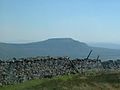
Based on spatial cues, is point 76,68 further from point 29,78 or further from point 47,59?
point 29,78

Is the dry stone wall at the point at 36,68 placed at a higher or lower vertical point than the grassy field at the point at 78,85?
higher

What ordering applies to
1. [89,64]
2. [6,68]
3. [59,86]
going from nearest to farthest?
1. [59,86]
2. [6,68]
3. [89,64]

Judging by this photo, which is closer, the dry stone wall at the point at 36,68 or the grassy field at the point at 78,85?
the grassy field at the point at 78,85

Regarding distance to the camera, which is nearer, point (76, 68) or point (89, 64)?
point (76, 68)

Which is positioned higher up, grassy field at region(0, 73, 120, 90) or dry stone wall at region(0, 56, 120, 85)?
dry stone wall at region(0, 56, 120, 85)

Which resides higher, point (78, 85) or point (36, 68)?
point (36, 68)

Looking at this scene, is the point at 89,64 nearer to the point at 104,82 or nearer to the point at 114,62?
the point at 114,62

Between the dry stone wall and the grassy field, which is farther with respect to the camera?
the dry stone wall

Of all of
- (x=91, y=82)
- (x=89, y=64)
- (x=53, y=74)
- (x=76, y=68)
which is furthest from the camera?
(x=89, y=64)

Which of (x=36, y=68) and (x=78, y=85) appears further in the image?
(x=36, y=68)

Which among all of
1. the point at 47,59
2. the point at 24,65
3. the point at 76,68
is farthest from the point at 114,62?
the point at 24,65
